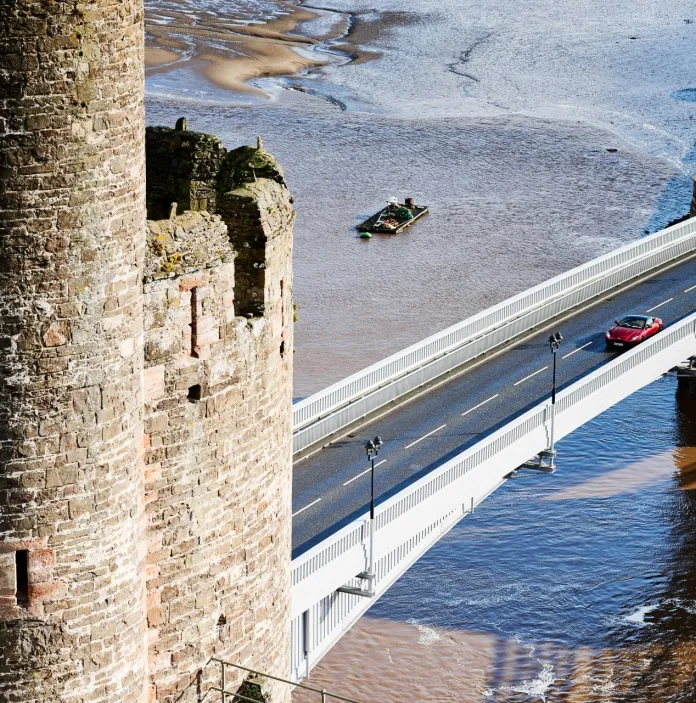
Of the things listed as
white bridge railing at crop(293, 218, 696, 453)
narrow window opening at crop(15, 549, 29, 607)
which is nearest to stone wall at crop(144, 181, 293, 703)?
narrow window opening at crop(15, 549, 29, 607)

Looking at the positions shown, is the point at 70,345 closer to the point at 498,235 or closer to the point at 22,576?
the point at 22,576

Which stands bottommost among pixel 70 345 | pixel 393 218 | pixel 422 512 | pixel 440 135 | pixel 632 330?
pixel 393 218

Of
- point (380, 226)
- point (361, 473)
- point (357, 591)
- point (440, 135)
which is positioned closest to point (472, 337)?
point (361, 473)

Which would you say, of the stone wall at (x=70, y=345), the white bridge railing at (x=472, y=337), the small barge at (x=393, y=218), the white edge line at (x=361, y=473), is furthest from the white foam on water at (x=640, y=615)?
the small barge at (x=393, y=218)

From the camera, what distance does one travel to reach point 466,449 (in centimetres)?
3491

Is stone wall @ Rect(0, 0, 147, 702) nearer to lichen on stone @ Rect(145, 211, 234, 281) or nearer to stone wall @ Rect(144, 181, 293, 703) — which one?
lichen on stone @ Rect(145, 211, 234, 281)

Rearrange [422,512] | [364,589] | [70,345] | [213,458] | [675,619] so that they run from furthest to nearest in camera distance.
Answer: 1. [675,619]
2. [422,512]
3. [364,589]
4. [213,458]
5. [70,345]

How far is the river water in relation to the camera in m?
36.6

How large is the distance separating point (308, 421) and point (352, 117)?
159ft

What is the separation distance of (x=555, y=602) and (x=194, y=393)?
23.3 metres

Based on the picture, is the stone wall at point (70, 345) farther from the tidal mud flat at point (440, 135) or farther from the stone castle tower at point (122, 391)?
the tidal mud flat at point (440, 135)

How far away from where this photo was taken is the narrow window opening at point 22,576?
1471cm

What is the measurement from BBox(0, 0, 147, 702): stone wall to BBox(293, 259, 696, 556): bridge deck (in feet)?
48.6

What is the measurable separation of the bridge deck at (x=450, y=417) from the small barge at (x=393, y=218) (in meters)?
20.3
